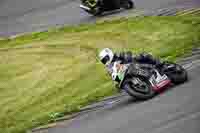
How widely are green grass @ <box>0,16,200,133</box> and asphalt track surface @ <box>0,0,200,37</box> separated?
1.61 meters

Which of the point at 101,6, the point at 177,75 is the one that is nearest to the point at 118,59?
the point at 177,75

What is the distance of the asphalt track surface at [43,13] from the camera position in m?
25.1

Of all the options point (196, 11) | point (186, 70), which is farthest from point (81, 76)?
point (196, 11)

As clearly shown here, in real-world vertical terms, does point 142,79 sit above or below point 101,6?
below

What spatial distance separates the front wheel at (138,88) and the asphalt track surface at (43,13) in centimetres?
1042

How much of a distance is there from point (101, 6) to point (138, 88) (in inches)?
493

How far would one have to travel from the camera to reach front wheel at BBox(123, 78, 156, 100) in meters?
13.6

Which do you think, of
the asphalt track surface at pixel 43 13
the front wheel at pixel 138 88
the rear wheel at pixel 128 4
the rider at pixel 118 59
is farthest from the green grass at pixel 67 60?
the front wheel at pixel 138 88

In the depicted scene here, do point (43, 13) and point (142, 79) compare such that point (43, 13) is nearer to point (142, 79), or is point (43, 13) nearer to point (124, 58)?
point (124, 58)

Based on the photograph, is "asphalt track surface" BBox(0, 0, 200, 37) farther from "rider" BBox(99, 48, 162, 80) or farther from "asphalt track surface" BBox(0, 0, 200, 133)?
"asphalt track surface" BBox(0, 0, 200, 133)

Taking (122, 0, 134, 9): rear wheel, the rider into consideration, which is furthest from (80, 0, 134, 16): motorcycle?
the rider

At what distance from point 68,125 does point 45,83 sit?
4.40 meters

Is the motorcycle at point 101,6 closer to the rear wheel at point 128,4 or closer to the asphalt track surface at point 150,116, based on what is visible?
the rear wheel at point 128,4

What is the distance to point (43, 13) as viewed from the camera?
29.1 metres
